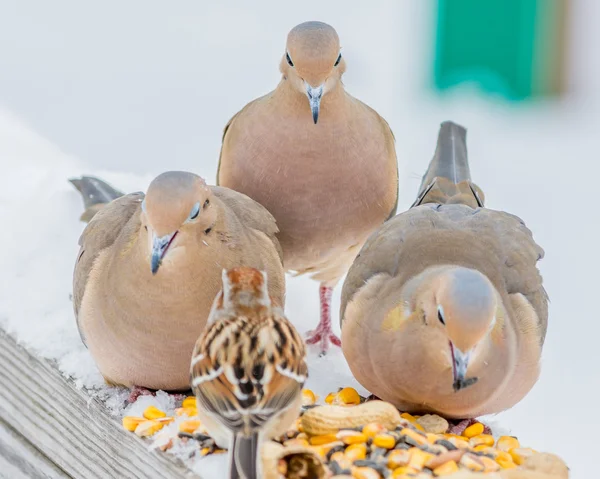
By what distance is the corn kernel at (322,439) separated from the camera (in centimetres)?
245

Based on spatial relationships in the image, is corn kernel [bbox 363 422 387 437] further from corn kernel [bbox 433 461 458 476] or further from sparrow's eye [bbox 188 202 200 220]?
sparrow's eye [bbox 188 202 200 220]

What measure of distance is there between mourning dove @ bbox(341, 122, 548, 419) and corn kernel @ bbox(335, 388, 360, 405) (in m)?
0.11

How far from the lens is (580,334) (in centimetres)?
520

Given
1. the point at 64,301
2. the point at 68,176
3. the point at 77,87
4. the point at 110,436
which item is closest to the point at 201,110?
the point at 77,87

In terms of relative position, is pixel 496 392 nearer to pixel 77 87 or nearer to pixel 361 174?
pixel 361 174

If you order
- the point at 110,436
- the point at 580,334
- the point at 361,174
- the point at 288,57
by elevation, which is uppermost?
the point at 288,57

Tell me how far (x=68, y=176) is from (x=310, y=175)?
1484 mm

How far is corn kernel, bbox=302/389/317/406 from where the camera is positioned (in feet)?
9.13

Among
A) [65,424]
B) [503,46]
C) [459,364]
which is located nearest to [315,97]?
[459,364]

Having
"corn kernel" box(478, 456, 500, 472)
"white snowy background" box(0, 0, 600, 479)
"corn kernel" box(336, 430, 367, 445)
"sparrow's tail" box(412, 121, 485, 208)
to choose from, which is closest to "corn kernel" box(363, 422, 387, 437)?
"corn kernel" box(336, 430, 367, 445)

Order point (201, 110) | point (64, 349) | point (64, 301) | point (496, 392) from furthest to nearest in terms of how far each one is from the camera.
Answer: point (201, 110) < point (64, 301) < point (64, 349) < point (496, 392)

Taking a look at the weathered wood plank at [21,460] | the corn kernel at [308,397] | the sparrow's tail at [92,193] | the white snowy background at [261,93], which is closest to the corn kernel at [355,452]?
the corn kernel at [308,397]

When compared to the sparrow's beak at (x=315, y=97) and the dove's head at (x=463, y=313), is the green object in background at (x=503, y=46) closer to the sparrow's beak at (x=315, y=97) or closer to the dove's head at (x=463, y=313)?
the sparrow's beak at (x=315, y=97)

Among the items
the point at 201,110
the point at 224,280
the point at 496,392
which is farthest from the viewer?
the point at 201,110
